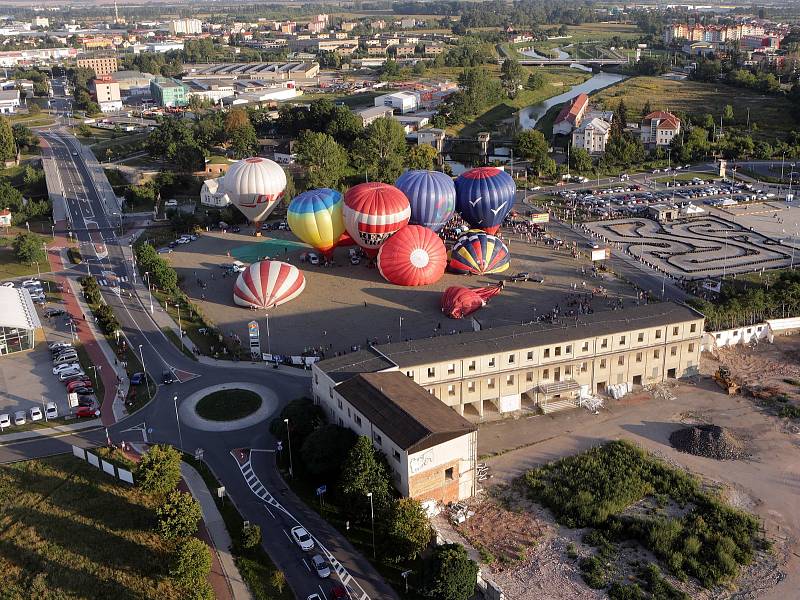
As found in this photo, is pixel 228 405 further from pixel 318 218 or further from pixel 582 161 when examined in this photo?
pixel 582 161

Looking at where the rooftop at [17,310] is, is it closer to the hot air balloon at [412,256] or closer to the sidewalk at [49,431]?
the sidewalk at [49,431]

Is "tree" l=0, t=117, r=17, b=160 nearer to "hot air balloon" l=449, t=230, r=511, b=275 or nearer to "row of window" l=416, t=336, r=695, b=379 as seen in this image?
"hot air balloon" l=449, t=230, r=511, b=275

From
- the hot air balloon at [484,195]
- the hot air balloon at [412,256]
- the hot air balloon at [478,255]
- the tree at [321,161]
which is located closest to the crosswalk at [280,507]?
the hot air balloon at [412,256]

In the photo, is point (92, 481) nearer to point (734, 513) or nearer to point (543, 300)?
point (734, 513)

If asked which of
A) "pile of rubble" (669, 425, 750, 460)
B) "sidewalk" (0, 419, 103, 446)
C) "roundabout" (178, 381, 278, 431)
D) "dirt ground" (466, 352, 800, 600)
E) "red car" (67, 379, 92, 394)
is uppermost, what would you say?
"red car" (67, 379, 92, 394)

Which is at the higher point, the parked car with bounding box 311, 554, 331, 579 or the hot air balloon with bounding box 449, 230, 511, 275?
the hot air balloon with bounding box 449, 230, 511, 275

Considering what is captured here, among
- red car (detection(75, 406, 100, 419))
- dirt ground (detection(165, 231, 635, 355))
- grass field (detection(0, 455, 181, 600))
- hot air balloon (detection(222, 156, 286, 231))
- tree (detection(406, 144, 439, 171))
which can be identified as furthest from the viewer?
tree (detection(406, 144, 439, 171))

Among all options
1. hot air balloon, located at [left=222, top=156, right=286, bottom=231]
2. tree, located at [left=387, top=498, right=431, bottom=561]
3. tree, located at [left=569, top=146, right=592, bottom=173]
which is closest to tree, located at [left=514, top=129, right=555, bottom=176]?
tree, located at [left=569, top=146, right=592, bottom=173]

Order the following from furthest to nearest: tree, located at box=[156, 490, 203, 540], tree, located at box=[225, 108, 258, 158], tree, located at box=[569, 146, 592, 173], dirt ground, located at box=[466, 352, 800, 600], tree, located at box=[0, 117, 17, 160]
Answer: tree, located at box=[225, 108, 258, 158], tree, located at box=[0, 117, 17, 160], tree, located at box=[569, 146, 592, 173], tree, located at box=[156, 490, 203, 540], dirt ground, located at box=[466, 352, 800, 600]
